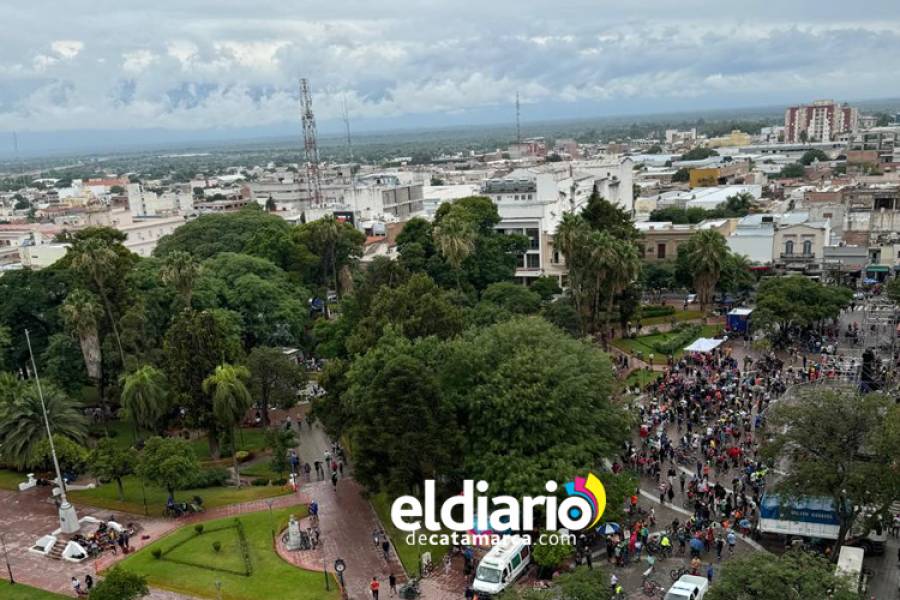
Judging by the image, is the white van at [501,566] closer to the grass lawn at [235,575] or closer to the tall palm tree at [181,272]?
the grass lawn at [235,575]

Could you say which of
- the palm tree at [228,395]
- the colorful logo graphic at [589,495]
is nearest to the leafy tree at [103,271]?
the palm tree at [228,395]

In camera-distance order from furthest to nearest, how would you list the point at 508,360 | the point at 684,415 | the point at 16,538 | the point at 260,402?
the point at 260,402 → the point at 684,415 → the point at 16,538 → the point at 508,360

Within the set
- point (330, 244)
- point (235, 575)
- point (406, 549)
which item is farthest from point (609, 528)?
point (330, 244)

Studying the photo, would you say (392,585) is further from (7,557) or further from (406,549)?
(7,557)

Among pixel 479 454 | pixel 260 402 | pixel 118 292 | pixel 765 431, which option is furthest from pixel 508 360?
pixel 118 292

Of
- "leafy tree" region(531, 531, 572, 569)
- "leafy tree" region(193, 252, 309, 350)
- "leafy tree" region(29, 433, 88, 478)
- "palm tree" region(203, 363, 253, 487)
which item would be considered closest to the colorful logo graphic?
"leafy tree" region(531, 531, 572, 569)

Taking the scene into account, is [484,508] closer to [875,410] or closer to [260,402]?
[875,410]

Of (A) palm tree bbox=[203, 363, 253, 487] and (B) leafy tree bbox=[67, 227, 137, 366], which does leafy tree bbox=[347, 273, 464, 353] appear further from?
(B) leafy tree bbox=[67, 227, 137, 366]
